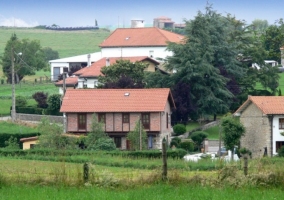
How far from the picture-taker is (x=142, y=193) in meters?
21.8

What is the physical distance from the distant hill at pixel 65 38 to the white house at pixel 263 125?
98.6m

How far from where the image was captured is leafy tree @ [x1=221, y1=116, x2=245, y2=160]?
49.2 metres

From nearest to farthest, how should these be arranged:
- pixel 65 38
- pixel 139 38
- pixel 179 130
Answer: pixel 179 130 → pixel 139 38 → pixel 65 38

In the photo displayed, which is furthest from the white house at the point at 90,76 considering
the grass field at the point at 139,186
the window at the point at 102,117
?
the grass field at the point at 139,186

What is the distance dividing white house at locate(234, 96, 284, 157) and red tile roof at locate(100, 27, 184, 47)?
42.4 metres

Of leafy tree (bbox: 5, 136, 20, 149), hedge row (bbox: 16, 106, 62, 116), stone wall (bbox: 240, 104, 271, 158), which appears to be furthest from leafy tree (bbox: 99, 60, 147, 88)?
leafy tree (bbox: 5, 136, 20, 149)

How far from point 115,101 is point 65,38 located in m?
124

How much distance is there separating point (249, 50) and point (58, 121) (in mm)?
21671

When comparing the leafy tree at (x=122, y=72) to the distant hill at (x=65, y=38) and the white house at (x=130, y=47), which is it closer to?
the white house at (x=130, y=47)

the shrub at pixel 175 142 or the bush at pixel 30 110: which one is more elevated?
the bush at pixel 30 110

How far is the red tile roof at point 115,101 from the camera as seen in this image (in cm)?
5394

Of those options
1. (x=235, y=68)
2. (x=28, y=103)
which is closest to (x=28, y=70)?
(x=28, y=103)

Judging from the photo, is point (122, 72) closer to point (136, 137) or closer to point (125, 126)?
point (125, 126)

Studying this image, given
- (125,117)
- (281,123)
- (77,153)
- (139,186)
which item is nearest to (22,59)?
(125,117)
